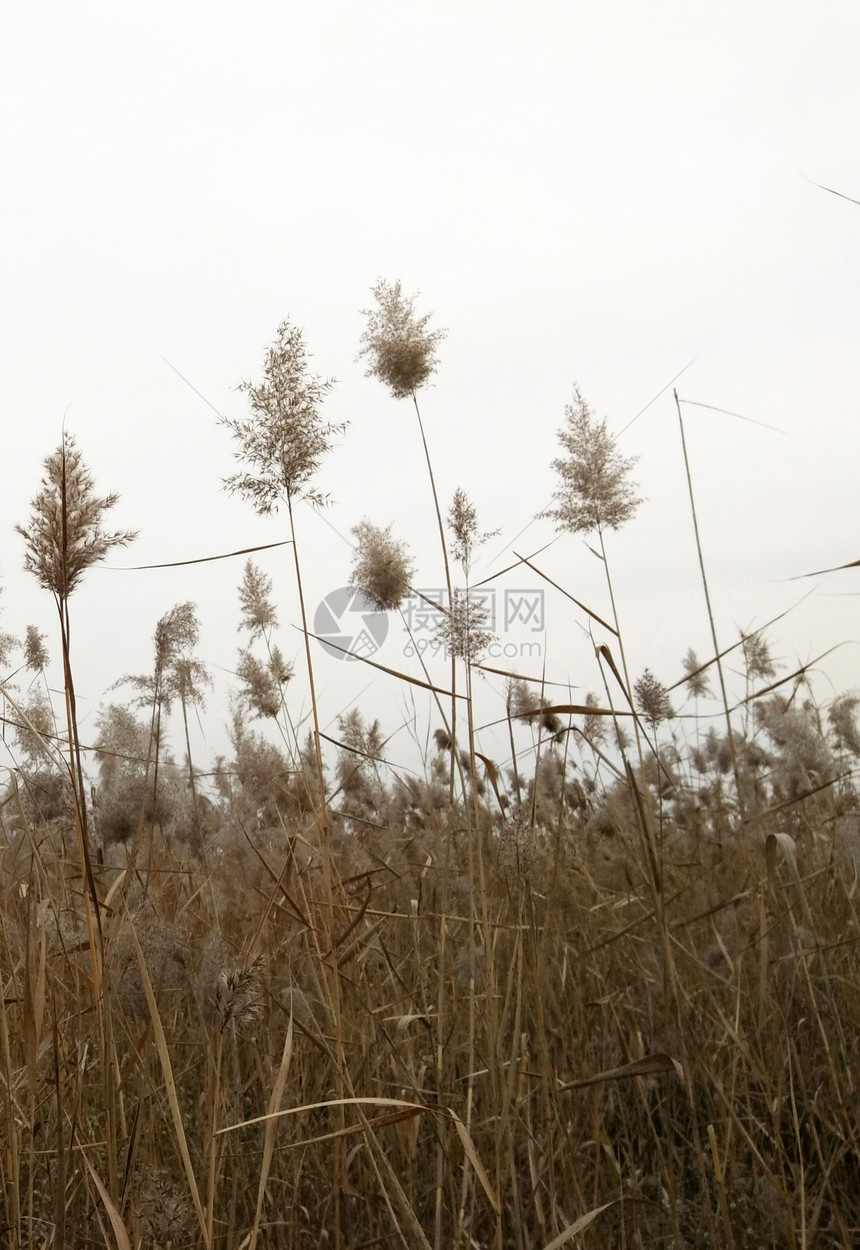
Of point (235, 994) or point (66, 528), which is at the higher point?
point (66, 528)

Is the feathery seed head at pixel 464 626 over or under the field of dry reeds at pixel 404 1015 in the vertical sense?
over

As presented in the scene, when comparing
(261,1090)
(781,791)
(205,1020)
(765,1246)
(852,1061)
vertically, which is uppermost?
(781,791)

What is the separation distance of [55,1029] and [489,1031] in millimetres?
681

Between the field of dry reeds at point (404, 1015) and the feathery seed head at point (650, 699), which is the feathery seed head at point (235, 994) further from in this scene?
the feathery seed head at point (650, 699)

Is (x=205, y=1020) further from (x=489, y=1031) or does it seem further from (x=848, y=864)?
(x=848, y=864)

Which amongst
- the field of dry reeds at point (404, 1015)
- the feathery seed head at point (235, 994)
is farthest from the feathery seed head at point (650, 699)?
the feathery seed head at point (235, 994)

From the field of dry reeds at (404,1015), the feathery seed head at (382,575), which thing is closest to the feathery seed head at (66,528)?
the field of dry reeds at (404,1015)

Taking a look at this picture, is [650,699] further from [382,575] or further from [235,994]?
[235,994]

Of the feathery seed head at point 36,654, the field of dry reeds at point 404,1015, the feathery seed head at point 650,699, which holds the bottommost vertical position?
the field of dry reeds at point 404,1015

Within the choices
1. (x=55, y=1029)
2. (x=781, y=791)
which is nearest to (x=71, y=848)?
(x=55, y=1029)

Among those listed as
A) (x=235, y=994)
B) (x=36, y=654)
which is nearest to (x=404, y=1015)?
(x=235, y=994)

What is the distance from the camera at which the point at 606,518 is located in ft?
11.6

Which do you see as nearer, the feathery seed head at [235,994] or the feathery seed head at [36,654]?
the feathery seed head at [235,994]

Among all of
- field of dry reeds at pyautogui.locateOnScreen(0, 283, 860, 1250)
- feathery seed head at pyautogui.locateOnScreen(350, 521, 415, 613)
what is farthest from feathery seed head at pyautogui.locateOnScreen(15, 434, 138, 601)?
feathery seed head at pyautogui.locateOnScreen(350, 521, 415, 613)
